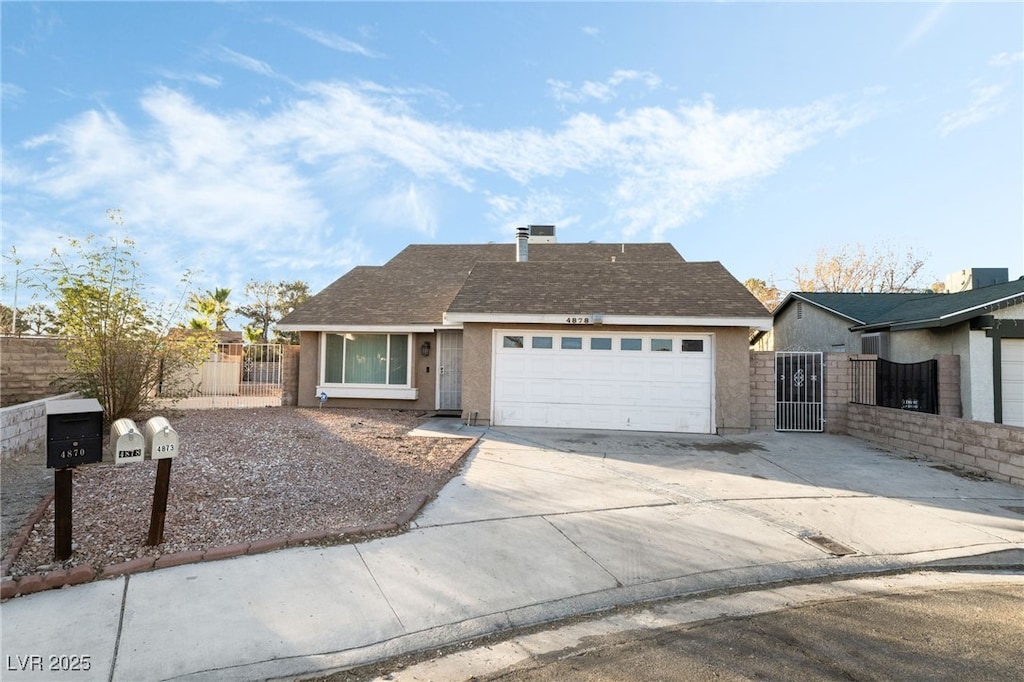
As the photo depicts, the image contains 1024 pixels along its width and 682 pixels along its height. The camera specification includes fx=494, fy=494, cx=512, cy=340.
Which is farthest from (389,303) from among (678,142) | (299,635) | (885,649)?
(885,649)

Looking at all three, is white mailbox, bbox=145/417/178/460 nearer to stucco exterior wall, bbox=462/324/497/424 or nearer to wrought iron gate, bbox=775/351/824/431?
stucco exterior wall, bbox=462/324/497/424

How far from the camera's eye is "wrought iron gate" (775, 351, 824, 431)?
11945mm

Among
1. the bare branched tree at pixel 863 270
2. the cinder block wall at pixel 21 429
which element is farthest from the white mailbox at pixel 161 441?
the bare branched tree at pixel 863 270

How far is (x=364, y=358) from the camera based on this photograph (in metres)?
14.8

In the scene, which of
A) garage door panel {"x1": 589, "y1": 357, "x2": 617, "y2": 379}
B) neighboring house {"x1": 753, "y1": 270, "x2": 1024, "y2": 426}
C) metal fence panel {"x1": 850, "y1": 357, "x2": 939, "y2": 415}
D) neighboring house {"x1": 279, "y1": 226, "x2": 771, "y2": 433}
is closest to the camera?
neighboring house {"x1": 753, "y1": 270, "x2": 1024, "y2": 426}

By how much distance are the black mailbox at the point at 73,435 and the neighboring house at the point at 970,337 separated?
1378 centimetres

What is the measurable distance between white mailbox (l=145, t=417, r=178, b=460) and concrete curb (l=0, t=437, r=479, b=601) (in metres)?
0.82

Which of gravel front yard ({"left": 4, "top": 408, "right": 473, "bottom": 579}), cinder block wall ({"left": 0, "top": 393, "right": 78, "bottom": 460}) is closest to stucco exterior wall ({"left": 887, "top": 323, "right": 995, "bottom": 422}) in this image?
gravel front yard ({"left": 4, "top": 408, "right": 473, "bottom": 579})

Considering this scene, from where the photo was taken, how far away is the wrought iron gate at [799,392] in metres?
11.9

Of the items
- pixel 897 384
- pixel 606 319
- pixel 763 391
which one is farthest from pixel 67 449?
pixel 897 384

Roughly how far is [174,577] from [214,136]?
11.7 metres

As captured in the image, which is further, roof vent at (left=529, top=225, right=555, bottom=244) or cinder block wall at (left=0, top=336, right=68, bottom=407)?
roof vent at (left=529, top=225, right=555, bottom=244)

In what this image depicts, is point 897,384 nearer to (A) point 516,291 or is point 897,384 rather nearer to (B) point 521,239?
(A) point 516,291

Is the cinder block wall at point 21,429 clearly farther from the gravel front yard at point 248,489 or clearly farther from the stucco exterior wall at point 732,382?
the stucco exterior wall at point 732,382
